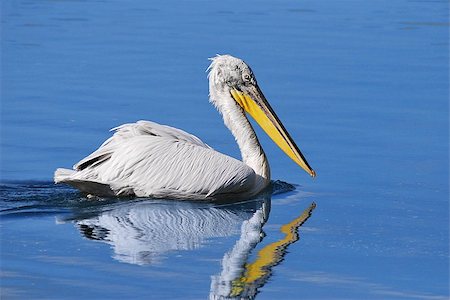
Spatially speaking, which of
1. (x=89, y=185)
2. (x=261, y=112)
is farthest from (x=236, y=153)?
(x=89, y=185)

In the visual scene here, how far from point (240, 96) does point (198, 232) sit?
1455 millimetres

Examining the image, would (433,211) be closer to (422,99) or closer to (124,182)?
(124,182)

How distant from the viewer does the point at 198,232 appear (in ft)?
18.2

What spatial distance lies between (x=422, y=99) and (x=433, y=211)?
288 cm

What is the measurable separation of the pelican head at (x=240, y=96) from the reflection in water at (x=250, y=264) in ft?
2.80

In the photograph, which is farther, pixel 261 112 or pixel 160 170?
pixel 261 112

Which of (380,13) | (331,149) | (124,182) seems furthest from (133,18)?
(124,182)

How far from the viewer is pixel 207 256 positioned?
5117 millimetres

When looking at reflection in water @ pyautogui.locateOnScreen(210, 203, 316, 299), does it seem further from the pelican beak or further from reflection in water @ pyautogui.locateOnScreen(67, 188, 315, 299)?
the pelican beak

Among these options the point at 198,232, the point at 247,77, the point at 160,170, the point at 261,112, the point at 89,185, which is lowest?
the point at 198,232

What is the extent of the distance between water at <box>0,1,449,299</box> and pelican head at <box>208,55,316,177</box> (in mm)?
280

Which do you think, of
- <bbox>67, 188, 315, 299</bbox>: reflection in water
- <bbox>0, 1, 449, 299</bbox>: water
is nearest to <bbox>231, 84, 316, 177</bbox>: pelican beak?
<bbox>0, 1, 449, 299</bbox>: water

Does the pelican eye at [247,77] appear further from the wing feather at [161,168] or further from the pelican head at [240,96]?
the wing feather at [161,168]

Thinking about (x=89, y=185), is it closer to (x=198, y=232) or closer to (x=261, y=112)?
(x=198, y=232)
